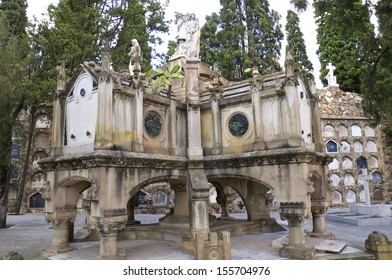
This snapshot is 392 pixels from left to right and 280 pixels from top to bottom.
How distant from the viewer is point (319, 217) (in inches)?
496

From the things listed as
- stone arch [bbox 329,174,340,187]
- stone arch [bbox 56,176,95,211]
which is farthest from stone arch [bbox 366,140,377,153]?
stone arch [bbox 56,176,95,211]

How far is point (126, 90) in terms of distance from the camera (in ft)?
33.5

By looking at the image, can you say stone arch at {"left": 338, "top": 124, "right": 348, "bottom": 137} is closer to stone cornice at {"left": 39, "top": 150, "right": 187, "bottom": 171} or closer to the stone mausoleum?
the stone mausoleum

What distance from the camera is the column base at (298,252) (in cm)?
916

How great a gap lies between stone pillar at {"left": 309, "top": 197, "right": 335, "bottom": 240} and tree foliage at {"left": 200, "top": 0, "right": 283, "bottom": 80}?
63.8ft

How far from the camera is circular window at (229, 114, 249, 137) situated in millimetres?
11242

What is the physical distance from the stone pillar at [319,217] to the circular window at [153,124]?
6.28m

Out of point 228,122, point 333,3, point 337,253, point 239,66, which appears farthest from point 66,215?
point 239,66

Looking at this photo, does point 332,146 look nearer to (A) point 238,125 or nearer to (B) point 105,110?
(A) point 238,125

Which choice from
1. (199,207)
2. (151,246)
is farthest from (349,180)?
(199,207)

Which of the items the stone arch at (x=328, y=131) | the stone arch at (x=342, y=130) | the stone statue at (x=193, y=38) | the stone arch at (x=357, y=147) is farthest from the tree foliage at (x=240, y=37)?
the stone statue at (x=193, y=38)

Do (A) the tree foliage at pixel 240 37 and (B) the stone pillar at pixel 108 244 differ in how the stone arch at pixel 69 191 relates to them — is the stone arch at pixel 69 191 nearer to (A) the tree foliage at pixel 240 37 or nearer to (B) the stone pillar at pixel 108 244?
(B) the stone pillar at pixel 108 244

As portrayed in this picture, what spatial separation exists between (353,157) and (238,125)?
2588 centimetres

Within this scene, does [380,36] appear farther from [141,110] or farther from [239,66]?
[239,66]
